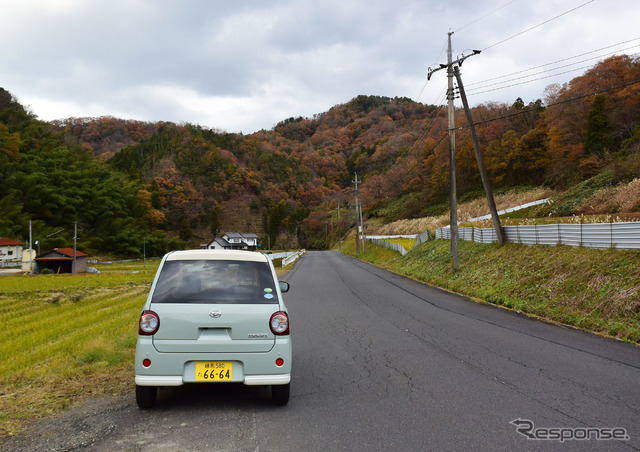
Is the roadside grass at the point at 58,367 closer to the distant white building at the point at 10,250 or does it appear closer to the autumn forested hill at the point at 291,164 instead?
the autumn forested hill at the point at 291,164

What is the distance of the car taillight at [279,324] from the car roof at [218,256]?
0.83m

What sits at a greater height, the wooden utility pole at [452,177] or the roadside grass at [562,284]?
the wooden utility pole at [452,177]

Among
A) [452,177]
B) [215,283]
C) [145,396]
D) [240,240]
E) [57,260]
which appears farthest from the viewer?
[240,240]

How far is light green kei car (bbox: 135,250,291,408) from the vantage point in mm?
4547

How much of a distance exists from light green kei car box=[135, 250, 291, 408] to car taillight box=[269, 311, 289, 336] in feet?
0.03

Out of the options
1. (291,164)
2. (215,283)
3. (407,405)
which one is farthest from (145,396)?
(291,164)

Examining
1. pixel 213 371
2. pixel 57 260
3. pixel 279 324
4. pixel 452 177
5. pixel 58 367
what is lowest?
pixel 57 260

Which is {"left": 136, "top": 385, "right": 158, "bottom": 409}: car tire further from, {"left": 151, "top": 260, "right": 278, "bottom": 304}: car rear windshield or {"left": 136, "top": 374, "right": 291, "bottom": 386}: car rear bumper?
{"left": 151, "top": 260, "right": 278, "bottom": 304}: car rear windshield

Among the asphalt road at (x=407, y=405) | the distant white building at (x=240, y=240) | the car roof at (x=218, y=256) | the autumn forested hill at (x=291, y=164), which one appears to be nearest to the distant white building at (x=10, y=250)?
the autumn forested hill at (x=291, y=164)

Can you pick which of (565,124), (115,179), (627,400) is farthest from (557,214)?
(115,179)

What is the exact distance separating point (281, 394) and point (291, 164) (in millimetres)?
137710

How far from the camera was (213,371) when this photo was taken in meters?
4.58

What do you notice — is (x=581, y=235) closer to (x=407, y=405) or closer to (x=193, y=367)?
(x=407, y=405)

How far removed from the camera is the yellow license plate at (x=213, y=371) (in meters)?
4.56
